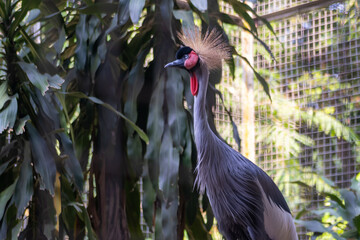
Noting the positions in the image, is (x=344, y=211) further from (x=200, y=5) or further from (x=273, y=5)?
(x=200, y=5)

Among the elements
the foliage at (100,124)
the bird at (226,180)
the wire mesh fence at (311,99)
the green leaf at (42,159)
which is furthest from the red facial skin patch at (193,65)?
the wire mesh fence at (311,99)

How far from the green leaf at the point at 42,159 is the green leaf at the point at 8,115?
3.7 inches

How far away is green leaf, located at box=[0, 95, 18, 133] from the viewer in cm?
158

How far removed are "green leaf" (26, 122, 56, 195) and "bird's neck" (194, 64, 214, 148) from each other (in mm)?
495

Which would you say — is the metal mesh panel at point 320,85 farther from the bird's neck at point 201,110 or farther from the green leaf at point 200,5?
the bird's neck at point 201,110

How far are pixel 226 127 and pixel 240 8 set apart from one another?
28.6 inches

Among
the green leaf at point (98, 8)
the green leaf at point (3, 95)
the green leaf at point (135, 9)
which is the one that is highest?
the green leaf at point (98, 8)

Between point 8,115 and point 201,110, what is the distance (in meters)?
0.60

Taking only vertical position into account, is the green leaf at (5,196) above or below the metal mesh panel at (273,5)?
below

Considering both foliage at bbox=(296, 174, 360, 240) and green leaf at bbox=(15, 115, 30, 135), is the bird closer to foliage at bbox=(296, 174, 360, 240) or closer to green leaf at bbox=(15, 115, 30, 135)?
green leaf at bbox=(15, 115, 30, 135)

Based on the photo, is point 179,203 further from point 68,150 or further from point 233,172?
point 233,172

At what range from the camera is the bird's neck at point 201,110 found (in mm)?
1319

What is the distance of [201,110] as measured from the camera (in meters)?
1.32

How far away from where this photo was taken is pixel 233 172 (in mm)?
1361
